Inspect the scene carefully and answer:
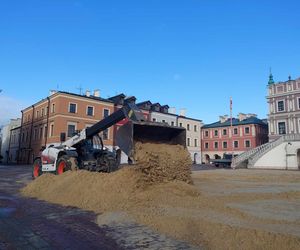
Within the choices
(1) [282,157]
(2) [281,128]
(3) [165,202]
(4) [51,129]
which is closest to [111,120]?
(3) [165,202]

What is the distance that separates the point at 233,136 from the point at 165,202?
6012 centimetres

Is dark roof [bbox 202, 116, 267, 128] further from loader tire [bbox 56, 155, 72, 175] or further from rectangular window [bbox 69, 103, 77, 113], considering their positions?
loader tire [bbox 56, 155, 72, 175]

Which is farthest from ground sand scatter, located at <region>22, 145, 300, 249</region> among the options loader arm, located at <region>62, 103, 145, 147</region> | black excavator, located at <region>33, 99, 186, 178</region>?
loader arm, located at <region>62, 103, 145, 147</region>

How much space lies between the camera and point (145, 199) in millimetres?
8734

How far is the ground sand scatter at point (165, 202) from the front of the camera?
528 centimetres

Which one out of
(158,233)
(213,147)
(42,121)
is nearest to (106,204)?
(158,233)

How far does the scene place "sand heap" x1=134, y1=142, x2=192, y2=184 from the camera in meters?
9.91

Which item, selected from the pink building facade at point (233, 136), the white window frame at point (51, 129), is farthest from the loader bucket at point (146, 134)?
the pink building facade at point (233, 136)

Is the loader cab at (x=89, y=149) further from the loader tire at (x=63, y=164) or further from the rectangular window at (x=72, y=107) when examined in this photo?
the rectangular window at (x=72, y=107)

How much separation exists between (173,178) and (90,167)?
505cm

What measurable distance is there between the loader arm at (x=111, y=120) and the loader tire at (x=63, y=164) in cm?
84

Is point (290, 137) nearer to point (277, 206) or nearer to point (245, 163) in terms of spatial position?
point (245, 163)

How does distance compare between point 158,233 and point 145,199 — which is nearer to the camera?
point 158,233

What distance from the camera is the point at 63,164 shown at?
1424cm
